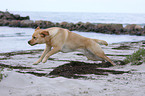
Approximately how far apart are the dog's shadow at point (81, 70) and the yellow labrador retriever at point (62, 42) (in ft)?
1.29

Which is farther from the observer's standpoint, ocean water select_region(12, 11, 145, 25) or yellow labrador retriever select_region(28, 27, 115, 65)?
ocean water select_region(12, 11, 145, 25)

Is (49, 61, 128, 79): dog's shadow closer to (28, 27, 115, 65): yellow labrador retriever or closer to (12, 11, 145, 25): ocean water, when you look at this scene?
(28, 27, 115, 65): yellow labrador retriever

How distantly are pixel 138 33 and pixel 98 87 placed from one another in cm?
1941

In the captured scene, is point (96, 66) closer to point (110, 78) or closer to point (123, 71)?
point (123, 71)

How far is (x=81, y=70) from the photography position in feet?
22.5

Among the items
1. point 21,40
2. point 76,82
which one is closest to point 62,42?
point 76,82

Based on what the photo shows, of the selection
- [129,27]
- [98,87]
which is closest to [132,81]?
[98,87]

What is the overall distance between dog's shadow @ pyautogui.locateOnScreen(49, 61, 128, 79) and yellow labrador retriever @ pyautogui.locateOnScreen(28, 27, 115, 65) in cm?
39

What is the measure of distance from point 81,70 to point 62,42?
3.66 ft

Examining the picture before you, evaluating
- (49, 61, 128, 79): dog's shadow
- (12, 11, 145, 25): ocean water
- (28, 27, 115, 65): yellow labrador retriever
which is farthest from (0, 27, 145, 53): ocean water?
(12, 11, 145, 25): ocean water

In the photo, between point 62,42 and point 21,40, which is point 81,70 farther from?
point 21,40

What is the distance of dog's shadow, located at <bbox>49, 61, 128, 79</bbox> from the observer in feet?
20.8

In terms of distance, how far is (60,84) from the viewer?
5.00 metres

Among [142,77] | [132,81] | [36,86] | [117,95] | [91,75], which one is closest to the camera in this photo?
[117,95]
